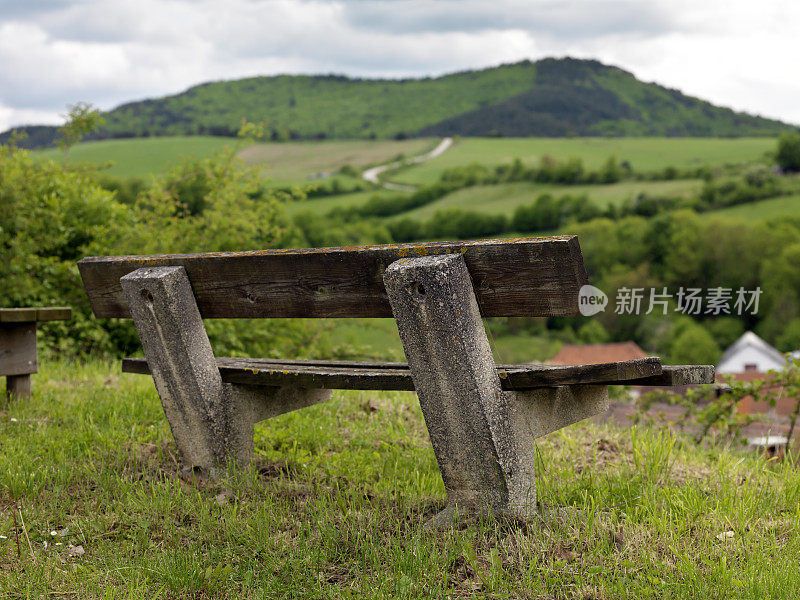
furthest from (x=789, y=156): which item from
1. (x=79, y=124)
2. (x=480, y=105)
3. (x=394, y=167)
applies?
(x=79, y=124)

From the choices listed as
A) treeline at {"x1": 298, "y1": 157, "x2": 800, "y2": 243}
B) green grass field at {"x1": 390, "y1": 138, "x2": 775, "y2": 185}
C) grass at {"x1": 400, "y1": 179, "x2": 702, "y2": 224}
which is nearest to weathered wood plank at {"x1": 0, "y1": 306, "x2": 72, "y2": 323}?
treeline at {"x1": 298, "y1": 157, "x2": 800, "y2": 243}

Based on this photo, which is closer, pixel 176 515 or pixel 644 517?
pixel 644 517

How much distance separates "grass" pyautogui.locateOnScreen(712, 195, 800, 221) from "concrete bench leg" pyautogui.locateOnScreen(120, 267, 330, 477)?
273 ft

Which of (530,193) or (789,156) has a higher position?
(530,193)

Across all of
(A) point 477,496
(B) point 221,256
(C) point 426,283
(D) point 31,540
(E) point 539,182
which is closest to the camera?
(C) point 426,283

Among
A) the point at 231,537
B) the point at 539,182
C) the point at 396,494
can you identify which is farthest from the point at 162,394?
the point at 539,182

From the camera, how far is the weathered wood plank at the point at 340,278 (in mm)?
2488

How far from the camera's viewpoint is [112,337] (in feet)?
29.7

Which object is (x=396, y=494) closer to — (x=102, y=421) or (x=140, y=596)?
(x=140, y=596)

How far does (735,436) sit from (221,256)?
4.05 meters

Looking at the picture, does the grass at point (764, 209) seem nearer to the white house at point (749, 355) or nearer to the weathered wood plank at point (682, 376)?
the white house at point (749, 355)

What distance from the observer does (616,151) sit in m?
99.7

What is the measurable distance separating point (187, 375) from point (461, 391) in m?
1.36

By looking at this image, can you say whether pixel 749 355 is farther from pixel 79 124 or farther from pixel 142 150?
pixel 79 124
